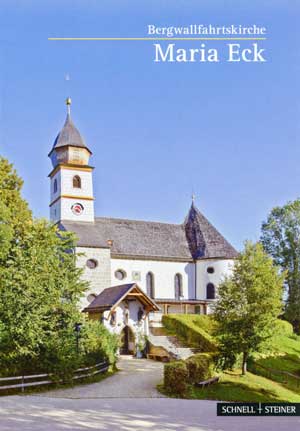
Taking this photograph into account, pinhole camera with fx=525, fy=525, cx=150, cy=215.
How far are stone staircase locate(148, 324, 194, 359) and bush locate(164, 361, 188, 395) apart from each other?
16.3 ft

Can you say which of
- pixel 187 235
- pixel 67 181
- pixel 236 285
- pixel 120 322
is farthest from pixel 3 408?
pixel 187 235

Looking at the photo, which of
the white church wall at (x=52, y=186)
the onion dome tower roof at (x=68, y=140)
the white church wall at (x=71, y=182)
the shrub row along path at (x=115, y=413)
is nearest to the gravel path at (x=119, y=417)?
the shrub row along path at (x=115, y=413)

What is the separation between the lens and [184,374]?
11961mm

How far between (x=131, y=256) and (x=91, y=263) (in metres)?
3.20

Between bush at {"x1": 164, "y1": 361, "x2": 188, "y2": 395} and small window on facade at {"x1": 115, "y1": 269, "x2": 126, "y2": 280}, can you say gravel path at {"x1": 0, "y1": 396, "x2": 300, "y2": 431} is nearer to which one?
bush at {"x1": 164, "y1": 361, "x2": 188, "y2": 395}

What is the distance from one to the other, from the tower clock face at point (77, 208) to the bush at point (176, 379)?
10.0 m

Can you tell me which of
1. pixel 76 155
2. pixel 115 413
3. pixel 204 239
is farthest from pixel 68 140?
pixel 115 413

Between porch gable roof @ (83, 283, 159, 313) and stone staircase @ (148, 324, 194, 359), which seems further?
porch gable roof @ (83, 283, 159, 313)

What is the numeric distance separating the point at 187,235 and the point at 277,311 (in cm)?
1348

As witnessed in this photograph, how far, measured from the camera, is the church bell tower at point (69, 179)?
64.1 ft

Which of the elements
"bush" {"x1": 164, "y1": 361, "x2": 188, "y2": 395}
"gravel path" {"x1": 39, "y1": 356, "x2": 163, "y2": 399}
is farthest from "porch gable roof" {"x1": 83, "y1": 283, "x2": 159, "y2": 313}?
"bush" {"x1": 164, "y1": 361, "x2": 188, "y2": 395}

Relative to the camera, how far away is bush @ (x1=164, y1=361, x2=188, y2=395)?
11.9 meters

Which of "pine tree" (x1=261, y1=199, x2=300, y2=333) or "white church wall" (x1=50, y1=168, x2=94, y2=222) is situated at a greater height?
"white church wall" (x1=50, y1=168, x2=94, y2=222)

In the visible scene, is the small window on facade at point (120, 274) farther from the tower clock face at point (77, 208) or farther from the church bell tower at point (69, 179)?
the church bell tower at point (69, 179)
